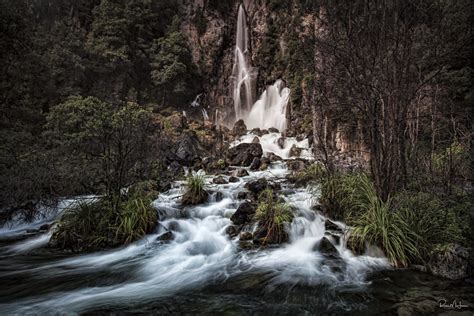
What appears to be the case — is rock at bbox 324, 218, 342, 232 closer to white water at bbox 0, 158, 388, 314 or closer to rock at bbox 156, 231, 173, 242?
white water at bbox 0, 158, 388, 314

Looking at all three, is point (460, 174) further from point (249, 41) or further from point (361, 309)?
point (249, 41)

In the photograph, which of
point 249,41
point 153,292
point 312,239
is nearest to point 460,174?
point 312,239

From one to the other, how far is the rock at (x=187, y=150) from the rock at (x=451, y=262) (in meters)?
12.9

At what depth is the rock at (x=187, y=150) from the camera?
16391 mm

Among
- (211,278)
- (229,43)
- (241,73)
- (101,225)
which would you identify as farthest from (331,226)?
(229,43)

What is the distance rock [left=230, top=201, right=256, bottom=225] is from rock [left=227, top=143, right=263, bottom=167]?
7.39 m

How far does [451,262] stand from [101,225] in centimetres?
707

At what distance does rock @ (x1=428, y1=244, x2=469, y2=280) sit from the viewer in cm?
464

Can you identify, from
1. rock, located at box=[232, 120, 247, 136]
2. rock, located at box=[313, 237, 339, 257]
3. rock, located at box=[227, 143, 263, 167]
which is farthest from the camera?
rock, located at box=[232, 120, 247, 136]

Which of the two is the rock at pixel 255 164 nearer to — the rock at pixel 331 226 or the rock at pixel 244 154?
the rock at pixel 244 154

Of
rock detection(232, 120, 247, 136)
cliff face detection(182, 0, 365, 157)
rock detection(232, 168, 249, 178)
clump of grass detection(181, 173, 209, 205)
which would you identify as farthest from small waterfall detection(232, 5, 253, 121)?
clump of grass detection(181, 173, 209, 205)

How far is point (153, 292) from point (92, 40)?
938 inches

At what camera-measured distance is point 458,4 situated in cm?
1323

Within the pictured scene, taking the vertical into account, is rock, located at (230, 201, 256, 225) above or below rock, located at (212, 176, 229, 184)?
below
